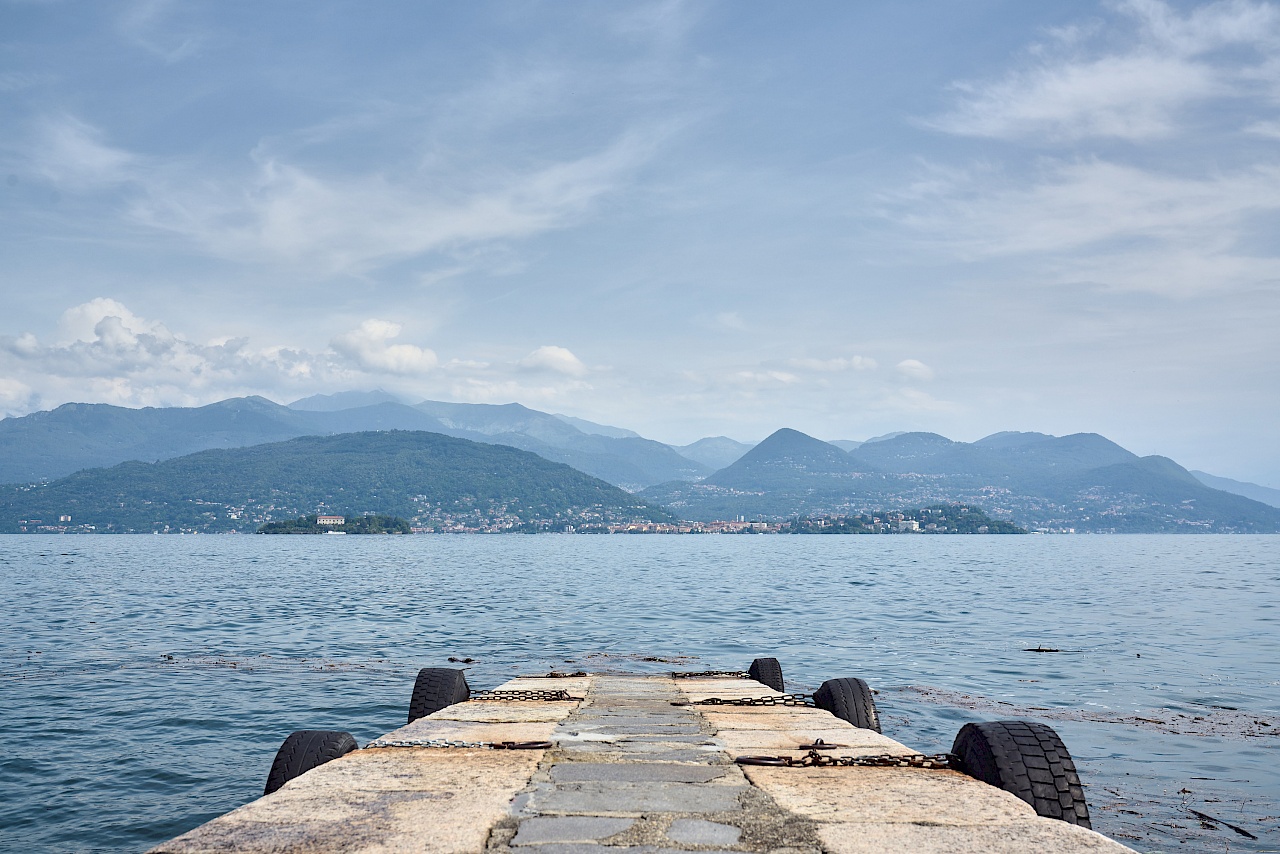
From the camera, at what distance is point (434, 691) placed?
44.6ft

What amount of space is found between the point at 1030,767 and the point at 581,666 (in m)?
19.8

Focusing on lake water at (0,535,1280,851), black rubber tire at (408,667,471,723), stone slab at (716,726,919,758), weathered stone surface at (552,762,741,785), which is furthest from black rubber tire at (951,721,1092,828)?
black rubber tire at (408,667,471,723)

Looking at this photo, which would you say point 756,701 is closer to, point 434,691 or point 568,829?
point 434,691

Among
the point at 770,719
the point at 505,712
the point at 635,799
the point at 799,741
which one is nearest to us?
the point at 635,799

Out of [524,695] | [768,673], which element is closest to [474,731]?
[524,695]

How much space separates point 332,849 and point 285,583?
67601 mm

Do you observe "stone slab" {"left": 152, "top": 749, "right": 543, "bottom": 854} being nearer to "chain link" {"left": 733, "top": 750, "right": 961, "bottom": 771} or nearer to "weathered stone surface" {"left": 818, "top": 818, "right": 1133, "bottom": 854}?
"chain link" {"left": 733, "top": 750, "right": 961, "bottom": 771}

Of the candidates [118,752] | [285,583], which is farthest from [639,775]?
[285,583]

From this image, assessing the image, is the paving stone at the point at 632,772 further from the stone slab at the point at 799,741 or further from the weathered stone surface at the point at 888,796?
the stone slab at the point at 799,741

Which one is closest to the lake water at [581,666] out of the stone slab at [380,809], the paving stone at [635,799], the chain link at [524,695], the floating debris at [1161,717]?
the floating debris at [1161,717]

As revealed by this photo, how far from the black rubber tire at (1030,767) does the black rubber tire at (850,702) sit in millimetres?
4873

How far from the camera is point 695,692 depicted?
49.0 feet

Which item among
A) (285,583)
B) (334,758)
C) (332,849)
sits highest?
(332,849)

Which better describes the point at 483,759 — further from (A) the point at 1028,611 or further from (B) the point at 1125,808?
(A) the point at 1028,611
